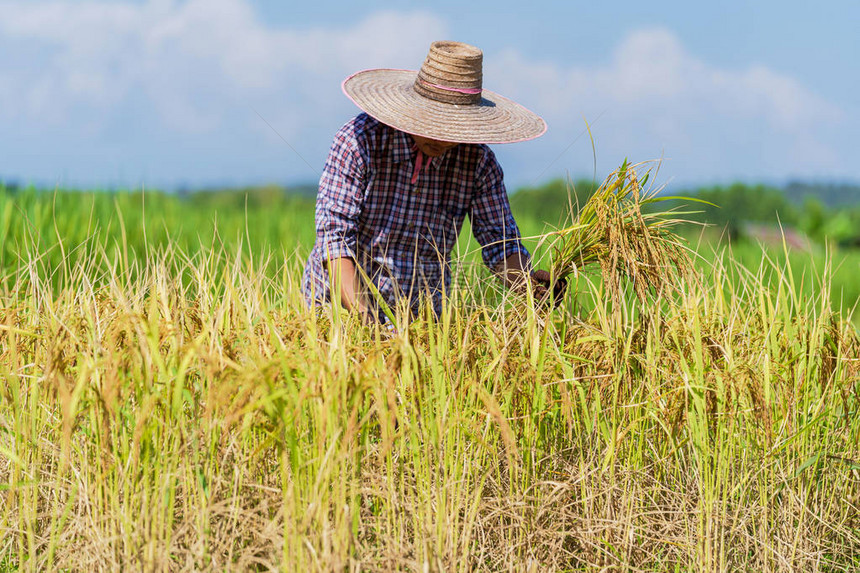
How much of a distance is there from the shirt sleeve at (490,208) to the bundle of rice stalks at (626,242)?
479 mm

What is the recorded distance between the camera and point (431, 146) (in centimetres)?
280

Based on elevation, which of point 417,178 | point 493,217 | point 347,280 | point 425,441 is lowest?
point 425,441

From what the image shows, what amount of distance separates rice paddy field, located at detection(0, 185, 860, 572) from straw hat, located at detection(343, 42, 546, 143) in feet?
1.78

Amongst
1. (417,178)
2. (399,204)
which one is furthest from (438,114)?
(399,204)

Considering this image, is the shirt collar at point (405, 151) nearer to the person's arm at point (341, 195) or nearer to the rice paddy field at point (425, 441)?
the person's arm at point (341, 195)

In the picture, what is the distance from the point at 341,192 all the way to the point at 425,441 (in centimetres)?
111

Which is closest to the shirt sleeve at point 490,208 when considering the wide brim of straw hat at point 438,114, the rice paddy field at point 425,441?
the wide brim of straw hat at point 438,114

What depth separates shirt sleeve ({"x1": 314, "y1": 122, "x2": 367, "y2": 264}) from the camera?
2744mm

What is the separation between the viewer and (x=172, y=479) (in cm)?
190

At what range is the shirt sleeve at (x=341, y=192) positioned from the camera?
2.74 metres

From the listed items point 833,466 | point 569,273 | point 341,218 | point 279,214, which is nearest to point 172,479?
point 341,218

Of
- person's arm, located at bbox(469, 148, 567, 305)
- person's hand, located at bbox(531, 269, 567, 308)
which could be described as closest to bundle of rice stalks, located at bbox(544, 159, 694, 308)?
person's hand, located at bbox(531, 269, 567, 308)

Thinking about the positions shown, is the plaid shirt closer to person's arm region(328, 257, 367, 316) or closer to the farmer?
the farmer

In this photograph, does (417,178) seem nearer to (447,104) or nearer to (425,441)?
(447,104)
